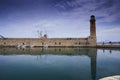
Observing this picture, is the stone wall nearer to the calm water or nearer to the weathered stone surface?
the weathered stone surface

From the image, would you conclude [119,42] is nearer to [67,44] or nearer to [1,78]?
[67,44]

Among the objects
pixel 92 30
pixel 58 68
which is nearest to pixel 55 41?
pixel 92 30

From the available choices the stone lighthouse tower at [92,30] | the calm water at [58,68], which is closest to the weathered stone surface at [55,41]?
the stone lighthouse tower at [92,30]

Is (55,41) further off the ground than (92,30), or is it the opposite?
(92,30)

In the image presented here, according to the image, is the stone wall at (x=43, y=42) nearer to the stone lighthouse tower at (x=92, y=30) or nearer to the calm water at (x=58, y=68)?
the stone lighthouse tower at (x=92, y=30)

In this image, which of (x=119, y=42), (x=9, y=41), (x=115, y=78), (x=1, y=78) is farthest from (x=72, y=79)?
(x=9, y=41)

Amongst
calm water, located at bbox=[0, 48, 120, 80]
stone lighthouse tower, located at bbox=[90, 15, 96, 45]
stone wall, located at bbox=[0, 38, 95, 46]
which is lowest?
calm water, located at bbox=[0, 48, 120, 80]

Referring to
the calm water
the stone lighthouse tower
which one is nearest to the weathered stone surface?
the stone lighthouse tower

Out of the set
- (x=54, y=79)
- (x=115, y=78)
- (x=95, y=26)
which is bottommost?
(x=54, y=79)

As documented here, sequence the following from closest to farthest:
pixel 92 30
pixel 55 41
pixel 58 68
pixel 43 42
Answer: pixel 58 68 → pixel 92 30 → pixel 55 41 → pixel 43 42

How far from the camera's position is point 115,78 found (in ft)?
17.2

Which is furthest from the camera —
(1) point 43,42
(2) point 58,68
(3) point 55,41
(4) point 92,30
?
(1) point 43,42

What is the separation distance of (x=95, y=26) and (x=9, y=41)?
803 inches

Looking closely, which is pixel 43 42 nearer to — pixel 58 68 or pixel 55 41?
pixel 55 41
